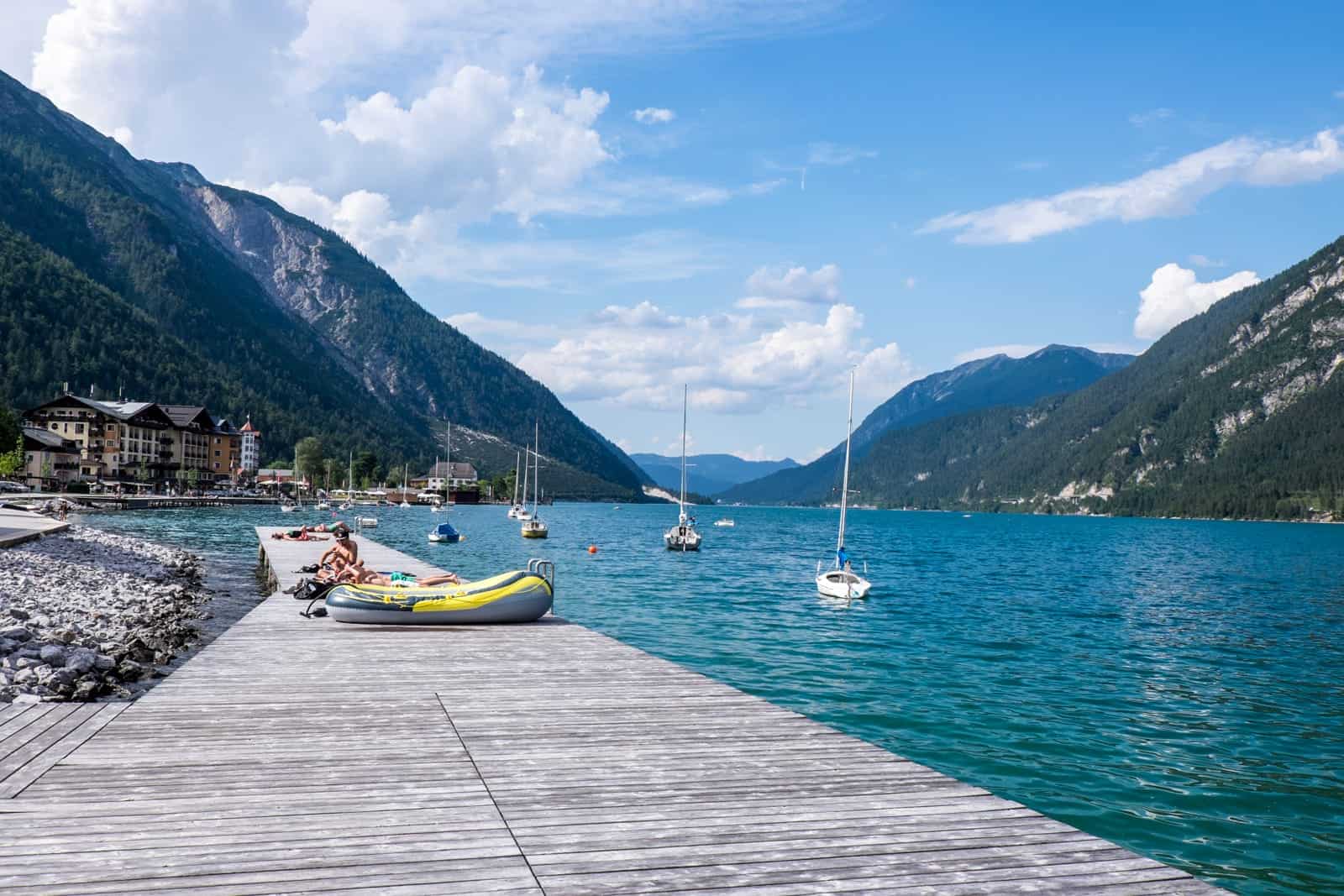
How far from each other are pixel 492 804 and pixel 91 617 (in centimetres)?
2095

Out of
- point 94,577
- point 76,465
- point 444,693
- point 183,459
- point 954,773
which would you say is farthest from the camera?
point 183,459

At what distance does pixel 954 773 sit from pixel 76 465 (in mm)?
174383

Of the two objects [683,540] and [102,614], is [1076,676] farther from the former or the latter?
[683,540]

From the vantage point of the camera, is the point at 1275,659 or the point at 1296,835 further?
the point at 1275,659

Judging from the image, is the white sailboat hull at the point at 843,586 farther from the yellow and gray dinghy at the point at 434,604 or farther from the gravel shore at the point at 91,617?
the yellow and gray dinghy at the point at 434,604

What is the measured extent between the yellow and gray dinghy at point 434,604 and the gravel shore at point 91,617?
3.53m

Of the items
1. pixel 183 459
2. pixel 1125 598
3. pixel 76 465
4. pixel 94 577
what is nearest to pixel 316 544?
pixel 94 577

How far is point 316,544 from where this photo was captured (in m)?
45.8

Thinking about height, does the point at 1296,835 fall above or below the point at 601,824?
below

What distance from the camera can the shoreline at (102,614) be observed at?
13.8 m

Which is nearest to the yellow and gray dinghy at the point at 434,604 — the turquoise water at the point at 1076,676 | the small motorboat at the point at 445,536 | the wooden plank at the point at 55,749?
the turquoise water at the point at 1076,676

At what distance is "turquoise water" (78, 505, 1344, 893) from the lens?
13.8 m

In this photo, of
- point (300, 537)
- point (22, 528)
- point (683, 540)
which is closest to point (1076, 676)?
point (300, 537)

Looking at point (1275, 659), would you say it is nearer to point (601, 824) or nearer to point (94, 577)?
point (601, 824)
